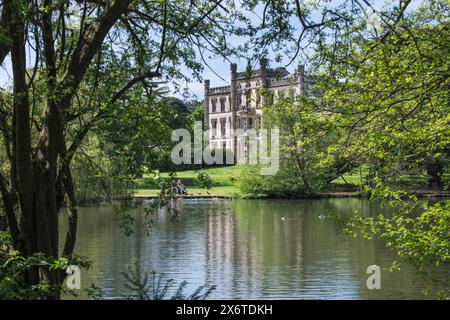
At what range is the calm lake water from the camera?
10.7 m

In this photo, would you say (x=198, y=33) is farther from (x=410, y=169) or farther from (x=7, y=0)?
(x=410, y=169)

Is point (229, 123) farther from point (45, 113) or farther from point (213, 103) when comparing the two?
point (45, 113)

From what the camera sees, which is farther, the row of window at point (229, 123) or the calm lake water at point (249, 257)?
the row of window at point (229, 123)

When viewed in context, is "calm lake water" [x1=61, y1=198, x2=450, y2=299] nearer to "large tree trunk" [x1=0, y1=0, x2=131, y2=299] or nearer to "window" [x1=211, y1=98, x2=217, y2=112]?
"large tree trunk" [x1=0, y1=0, x2=131, y2=299]

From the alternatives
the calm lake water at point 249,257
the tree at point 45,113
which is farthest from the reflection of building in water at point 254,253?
the tree at point 45,113

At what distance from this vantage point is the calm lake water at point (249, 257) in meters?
10.7

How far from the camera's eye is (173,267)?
12.5 m

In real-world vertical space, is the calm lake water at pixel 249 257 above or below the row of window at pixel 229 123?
below

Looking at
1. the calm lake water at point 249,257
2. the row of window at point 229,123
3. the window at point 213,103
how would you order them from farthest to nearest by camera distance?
the window at point 213,103 → the row of window at point 229,123 → the calm lake water at point 249,257

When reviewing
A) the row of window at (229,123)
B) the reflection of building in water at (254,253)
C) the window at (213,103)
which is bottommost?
the reflection of building in water at (254,253)

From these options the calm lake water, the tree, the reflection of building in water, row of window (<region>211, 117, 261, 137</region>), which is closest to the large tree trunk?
the tree

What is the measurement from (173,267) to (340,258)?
377cm

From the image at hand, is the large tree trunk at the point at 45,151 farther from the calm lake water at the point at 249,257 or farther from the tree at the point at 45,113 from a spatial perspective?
the calm lake water at the point at 249,257
